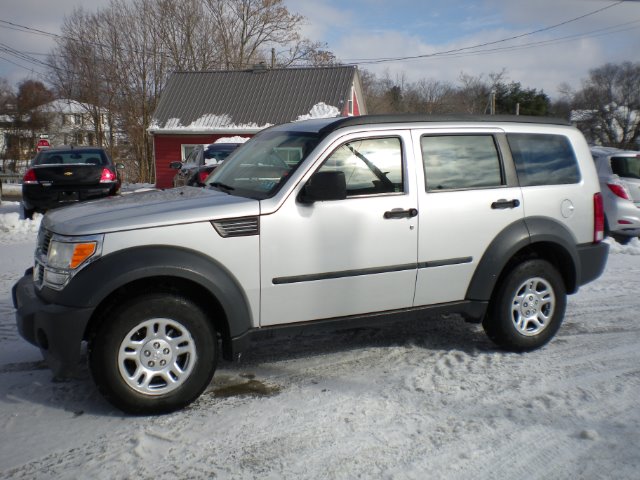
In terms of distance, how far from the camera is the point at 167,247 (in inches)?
152

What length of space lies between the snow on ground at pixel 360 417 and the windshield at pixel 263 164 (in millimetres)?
1393

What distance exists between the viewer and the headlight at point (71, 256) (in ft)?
12.2

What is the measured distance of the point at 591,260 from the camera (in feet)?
17.5

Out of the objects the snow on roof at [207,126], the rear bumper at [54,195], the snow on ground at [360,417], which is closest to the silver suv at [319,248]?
the snow on ground at [360,417]

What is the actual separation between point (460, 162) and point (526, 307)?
4.31ft

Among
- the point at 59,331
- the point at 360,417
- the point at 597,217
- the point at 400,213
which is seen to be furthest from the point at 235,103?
the point at 360,417

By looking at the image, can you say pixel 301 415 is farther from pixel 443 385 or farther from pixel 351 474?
pixel 443 385

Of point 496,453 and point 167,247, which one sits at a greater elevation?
point 167,247

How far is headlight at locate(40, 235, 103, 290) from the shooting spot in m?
3.73

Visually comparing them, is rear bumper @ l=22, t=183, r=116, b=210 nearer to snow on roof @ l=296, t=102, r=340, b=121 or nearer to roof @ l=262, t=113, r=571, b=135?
roof @ l=262, t=113, r=571, b=135

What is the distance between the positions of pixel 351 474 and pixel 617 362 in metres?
2.72

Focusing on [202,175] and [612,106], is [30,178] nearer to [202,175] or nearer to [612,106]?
[202,175]

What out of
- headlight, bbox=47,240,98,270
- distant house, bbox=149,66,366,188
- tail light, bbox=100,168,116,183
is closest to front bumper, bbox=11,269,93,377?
headlight, bbox=47,240,98,270

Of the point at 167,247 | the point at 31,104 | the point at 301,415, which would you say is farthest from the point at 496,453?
the point at 31,104
